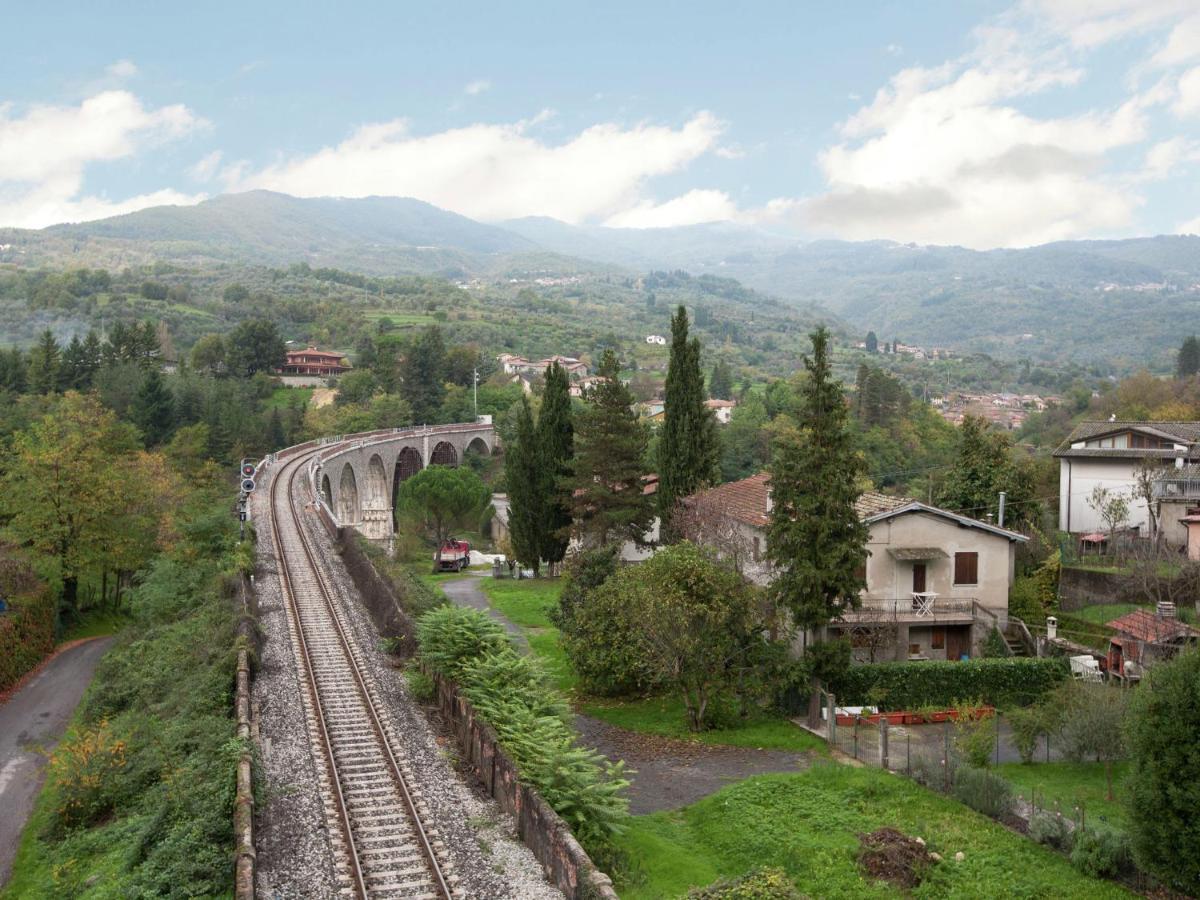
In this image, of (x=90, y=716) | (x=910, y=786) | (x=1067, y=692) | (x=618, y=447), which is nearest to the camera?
(x=910, y=786)

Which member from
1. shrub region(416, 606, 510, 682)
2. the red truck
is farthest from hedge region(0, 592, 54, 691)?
shrub region(416, 606, 510, 682)

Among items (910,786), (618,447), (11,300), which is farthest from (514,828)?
(11,300)

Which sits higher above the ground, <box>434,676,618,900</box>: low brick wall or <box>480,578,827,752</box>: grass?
<box>434,676,618,900</box>: low brick wall

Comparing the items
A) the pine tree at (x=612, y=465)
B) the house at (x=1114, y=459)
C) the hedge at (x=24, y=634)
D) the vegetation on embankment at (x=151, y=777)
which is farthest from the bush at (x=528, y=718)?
the house at (x=1114, y=459)

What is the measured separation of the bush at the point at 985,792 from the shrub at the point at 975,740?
1.29m

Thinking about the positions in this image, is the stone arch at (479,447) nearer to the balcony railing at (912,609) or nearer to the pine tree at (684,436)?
the pine tree at (684,436)

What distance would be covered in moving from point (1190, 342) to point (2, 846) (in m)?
108

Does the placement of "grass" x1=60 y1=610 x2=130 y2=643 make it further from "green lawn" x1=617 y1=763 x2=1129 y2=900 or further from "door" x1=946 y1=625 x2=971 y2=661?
"door" x1=946 y1=625 x2=971 y2=661

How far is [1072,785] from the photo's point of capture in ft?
63.0

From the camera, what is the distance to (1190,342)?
99.3m

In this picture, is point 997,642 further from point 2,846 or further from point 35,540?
point 35,540

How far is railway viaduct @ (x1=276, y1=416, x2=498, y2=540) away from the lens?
185 ft

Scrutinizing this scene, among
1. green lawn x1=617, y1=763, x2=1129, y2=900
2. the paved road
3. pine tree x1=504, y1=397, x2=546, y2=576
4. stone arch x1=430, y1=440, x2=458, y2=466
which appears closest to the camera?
green lawn x1=617, y1=763, x2=1129, y2=900

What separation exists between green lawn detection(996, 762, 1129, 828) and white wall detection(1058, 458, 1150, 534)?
2046 cm
